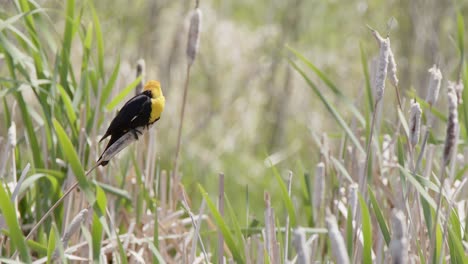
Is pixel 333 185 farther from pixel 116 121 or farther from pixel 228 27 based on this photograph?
pixel 228 27

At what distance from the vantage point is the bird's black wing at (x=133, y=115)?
3.81 ft

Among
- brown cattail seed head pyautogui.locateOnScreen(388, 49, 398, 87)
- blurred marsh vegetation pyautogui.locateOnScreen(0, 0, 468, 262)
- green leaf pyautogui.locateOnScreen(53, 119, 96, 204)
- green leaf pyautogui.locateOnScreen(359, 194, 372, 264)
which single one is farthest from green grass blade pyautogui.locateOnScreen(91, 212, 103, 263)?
blurred marsh vegetation pyautogui.locateOnScreen(0, 0, 468, 262)

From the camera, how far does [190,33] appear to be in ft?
5.02

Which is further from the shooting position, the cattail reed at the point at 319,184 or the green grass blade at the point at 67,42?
the green grass blade at the point at 67,42

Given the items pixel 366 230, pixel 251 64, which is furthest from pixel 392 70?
pixel 251 64

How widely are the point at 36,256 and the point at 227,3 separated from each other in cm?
445

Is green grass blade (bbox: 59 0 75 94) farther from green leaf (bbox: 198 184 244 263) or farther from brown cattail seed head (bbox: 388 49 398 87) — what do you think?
brown cattail seed head (bbox: 388 49 398 87)

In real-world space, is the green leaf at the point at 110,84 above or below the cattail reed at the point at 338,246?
above

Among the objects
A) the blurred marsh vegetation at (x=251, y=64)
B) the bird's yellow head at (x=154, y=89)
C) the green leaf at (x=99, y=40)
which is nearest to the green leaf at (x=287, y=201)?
Result: the bird's yellow head at (x=154, y=89)

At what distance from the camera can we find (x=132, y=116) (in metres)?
1.17

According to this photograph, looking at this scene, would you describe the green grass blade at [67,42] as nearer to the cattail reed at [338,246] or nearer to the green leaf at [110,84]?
the green leaf at [110,84]

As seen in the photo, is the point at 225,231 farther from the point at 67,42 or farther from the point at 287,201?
the point at 67,42

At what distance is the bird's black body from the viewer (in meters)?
1.16

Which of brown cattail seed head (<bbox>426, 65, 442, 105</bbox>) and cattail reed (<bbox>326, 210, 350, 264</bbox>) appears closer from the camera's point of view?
cattail reed (<bbox>326, 210, 350, 264</bbox>)
